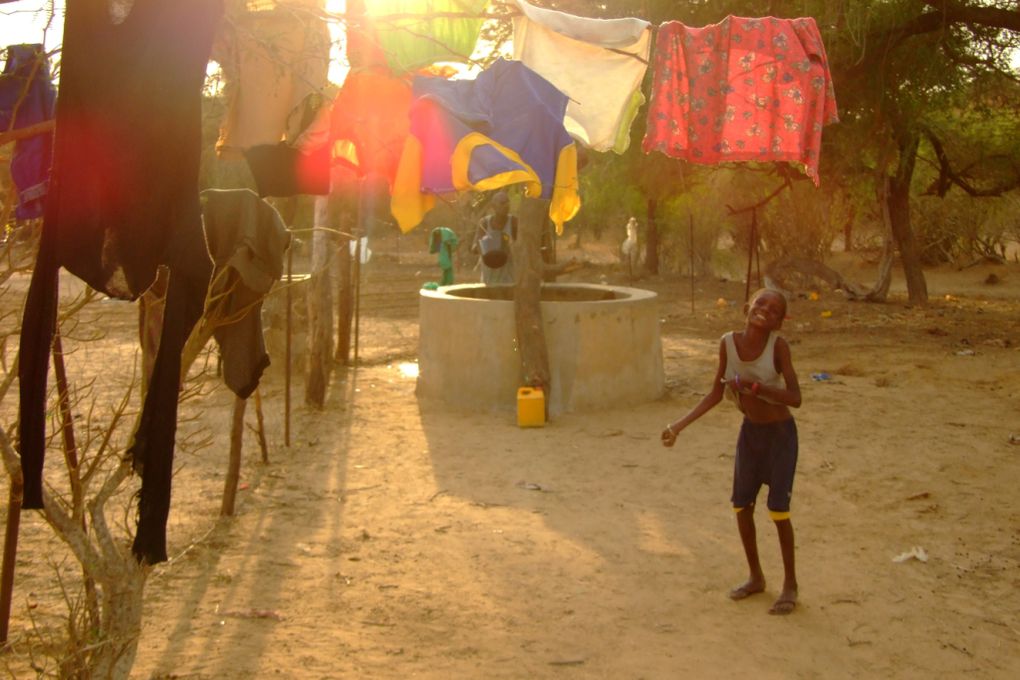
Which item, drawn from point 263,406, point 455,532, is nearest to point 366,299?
point 263,406

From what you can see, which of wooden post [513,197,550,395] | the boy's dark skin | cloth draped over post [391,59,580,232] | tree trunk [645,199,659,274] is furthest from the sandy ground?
tree trunk [645,199,659,274]

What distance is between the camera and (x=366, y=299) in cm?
1966

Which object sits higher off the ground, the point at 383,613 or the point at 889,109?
the point at 889,109

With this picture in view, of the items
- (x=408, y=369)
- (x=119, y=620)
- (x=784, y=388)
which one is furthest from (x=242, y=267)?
(x=408, y=369)

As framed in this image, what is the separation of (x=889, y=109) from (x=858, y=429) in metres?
5.60

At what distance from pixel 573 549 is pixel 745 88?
9.94 ft

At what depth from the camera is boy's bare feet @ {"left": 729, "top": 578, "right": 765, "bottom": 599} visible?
5117mm

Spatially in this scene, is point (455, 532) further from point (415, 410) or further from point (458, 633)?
point (415, 410)

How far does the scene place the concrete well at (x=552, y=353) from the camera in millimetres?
9531

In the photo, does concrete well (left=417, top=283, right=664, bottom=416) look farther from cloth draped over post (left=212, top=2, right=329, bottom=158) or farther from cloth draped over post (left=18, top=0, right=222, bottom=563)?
cloth draped over post (left=18, top=0, right=222, bottom=563)

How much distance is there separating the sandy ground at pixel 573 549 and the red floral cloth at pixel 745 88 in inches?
89.8

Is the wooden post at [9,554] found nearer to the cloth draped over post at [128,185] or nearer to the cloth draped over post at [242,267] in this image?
the cloth draped over post at [242,267]

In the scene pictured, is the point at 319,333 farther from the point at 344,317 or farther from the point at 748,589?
the point at 748,589

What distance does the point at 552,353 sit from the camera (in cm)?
955
